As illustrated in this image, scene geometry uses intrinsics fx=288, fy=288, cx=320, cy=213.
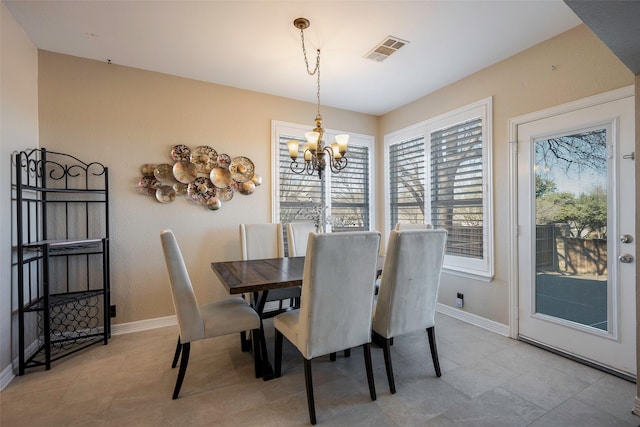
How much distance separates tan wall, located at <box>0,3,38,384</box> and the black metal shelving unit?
19 centimetres

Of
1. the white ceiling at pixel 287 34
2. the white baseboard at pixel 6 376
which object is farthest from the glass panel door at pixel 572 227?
the white baseboard at pixel 6 376

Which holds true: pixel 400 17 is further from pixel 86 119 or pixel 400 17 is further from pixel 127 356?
pixel 127 356

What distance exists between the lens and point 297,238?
338 cm

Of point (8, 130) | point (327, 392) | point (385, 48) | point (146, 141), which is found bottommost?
point (327, 392)

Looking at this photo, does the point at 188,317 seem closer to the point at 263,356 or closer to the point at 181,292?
the point at 181,292

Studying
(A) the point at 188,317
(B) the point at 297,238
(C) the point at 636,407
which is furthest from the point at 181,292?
(C) the point at 636,407

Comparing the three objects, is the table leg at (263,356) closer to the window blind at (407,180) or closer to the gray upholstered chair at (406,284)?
the gray upholstered chair at (406,284)

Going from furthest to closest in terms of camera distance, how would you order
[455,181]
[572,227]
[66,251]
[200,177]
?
[455,181] → [200,177] → [66,251] → [572,227]

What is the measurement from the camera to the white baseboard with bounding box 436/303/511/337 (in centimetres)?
290

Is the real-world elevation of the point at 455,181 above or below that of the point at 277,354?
above

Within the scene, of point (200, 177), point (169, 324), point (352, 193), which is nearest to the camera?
point (169, 324)

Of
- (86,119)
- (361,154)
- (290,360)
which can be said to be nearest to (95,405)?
(290,360)

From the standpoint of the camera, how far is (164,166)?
3152 millimetres

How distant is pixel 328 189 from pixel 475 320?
2428 mm
